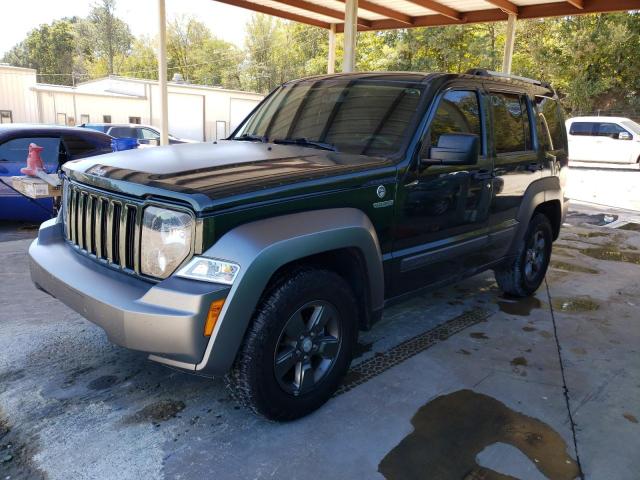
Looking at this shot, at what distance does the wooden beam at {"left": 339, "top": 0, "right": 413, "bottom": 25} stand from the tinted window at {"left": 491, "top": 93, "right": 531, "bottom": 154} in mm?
6868

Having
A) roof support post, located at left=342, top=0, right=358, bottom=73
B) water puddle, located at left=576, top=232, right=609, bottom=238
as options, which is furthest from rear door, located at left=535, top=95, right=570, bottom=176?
roof support post, located at left=342, top=0, right=358, bottom=73

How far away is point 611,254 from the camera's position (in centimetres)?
709

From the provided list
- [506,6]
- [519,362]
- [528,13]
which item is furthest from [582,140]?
[519,362]

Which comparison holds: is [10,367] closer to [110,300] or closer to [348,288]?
[110,300]

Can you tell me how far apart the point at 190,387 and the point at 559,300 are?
3.77m

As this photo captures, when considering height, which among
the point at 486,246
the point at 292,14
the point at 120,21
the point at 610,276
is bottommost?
the point at 610,276

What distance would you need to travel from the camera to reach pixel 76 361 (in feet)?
11.0

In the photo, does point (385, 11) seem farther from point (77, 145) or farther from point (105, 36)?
point (105, 36)

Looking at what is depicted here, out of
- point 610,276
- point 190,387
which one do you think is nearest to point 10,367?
point 190,387

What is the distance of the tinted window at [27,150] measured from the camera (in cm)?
675

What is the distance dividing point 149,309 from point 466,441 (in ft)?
5.81

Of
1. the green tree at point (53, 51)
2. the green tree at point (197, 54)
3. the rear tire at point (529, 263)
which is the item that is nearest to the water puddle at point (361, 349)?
the rear tire at point (529, 263)

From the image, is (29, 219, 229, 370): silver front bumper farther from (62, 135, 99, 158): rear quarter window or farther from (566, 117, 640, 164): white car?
(566, 117, 640, 164): white car

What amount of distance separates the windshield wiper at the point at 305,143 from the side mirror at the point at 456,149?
0.69 meters
